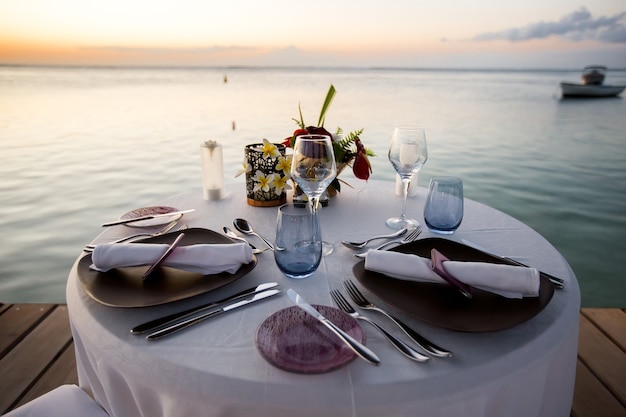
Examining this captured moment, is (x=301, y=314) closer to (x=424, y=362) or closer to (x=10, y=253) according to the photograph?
(x=424, y=362)

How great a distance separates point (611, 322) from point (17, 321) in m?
2.76

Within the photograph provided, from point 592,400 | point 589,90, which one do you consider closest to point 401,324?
point 592,400

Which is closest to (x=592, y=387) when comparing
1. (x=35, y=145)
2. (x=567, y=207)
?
(x=567, y=207)

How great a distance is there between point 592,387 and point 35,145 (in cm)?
730

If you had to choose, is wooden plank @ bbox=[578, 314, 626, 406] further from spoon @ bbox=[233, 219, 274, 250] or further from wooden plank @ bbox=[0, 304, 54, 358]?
wooden plank @ bbox=[0, 304, 54, 358]

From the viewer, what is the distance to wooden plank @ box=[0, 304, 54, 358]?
65.6 inches

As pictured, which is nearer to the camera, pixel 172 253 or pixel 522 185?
pixel 172 253

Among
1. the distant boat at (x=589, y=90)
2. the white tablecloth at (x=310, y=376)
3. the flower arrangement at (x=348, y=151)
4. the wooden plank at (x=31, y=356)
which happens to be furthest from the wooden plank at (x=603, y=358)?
the distant boat at (x=589, y=90)

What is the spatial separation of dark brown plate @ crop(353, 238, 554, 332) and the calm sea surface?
2.27 m

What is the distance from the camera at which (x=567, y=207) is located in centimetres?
393

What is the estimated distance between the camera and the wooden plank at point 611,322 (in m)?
1.73

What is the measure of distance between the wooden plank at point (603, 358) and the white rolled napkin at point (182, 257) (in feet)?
5.04

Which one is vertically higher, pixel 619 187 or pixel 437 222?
pixel 437 222

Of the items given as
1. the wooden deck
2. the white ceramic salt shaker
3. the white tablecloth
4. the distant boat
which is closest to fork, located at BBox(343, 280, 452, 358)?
the white tablecloth
